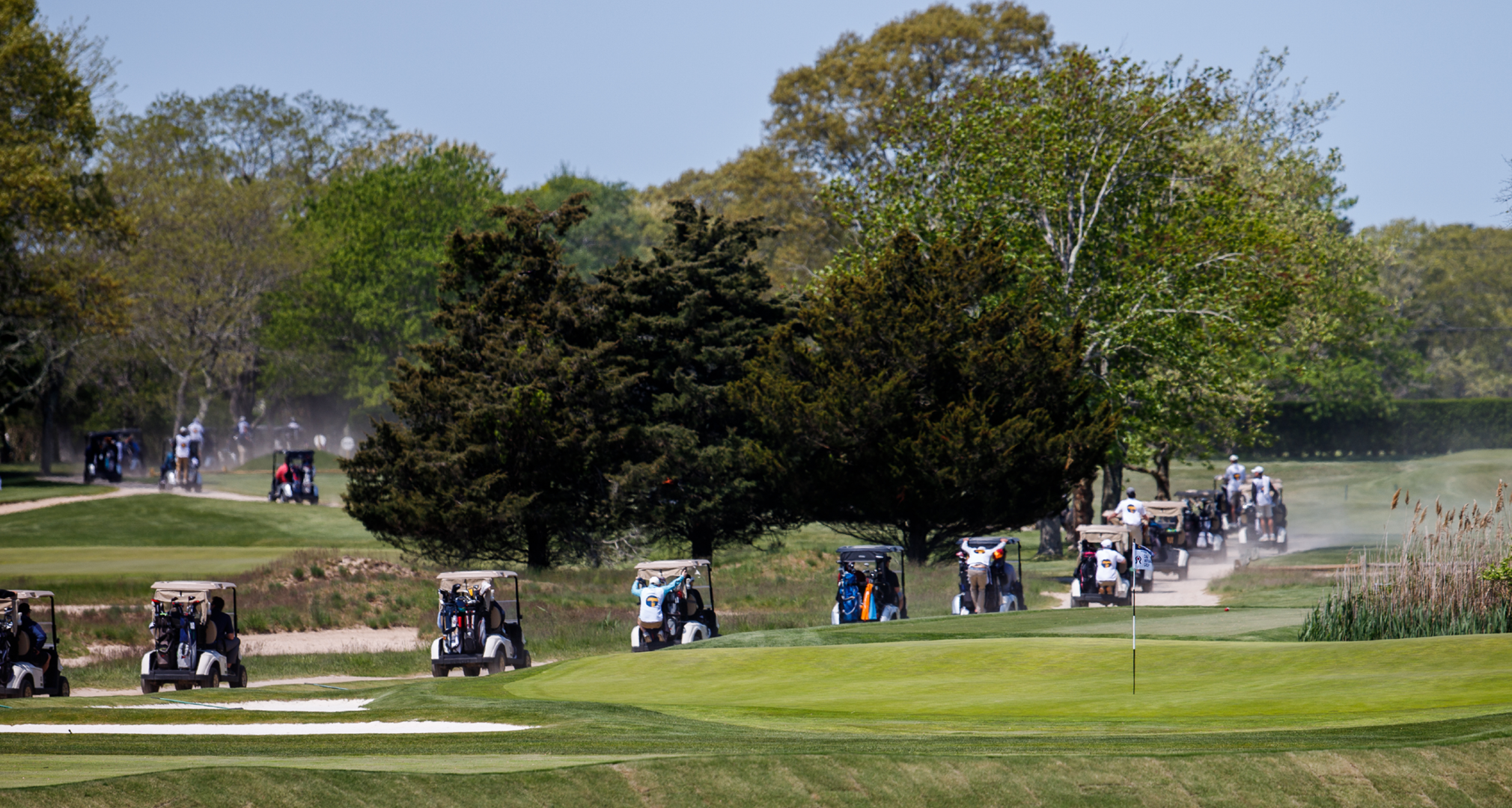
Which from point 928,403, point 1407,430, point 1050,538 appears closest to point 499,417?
point 928,403

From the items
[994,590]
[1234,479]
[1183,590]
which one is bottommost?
[1183,590]

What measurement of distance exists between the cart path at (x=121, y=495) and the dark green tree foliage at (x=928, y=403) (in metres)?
23.1

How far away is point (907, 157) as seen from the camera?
4194 cm

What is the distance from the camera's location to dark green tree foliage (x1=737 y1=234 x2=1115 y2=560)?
33.5 metres

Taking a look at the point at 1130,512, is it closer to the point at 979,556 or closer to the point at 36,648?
the point at 979,556

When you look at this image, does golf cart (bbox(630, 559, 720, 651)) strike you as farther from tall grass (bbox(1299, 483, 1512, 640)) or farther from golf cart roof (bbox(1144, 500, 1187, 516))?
golf cart roof (bbox(1144, 500, 1187, 516))

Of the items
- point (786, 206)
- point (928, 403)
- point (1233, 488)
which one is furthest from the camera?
point (786, 206)

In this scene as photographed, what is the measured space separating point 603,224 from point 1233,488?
78.6 metres

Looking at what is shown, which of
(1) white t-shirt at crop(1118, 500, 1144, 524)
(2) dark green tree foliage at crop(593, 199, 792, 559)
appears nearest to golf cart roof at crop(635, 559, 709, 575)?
(1) white t-shirt at crop(1118, 500, 1144, 524)

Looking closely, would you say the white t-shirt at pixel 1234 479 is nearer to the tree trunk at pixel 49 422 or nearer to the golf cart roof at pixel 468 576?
the golf cart roof at pixel 468 576

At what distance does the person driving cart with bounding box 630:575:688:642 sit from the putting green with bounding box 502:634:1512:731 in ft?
9.46

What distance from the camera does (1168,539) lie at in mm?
34750

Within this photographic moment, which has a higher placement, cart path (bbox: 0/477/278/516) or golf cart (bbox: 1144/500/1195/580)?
cart path (bbox: 0/477/278/516)

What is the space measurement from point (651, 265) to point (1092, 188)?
12358 mm
